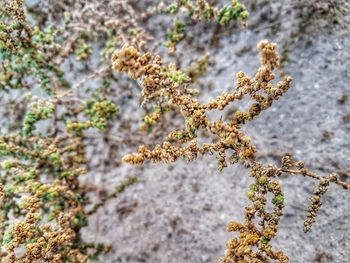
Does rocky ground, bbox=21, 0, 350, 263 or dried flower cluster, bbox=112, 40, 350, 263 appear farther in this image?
rocky ground, bbox=21, 0, 350, 263

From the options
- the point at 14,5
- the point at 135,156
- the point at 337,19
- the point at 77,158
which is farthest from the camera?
the point at 337,19

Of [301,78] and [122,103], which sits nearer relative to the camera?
[301,78]

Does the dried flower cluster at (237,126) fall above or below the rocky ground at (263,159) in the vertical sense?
below

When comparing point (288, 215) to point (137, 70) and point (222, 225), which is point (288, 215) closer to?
point (222, 225)

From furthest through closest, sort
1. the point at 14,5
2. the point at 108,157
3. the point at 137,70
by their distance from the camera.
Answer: the point at 108,157
the point at 14,5
the point at 137,70

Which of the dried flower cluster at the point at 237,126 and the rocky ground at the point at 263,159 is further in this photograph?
the rocky ground at the point at 263,159

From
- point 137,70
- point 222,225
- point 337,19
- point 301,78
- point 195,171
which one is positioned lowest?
point 137,70

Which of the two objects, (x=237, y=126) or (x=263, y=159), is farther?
(x=263, y=159)

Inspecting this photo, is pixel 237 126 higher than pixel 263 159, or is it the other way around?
pixel 263 159

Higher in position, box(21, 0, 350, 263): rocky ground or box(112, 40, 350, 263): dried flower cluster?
box(21, 0, 350, 263): rocky ground

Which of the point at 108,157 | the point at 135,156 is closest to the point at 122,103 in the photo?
the point at 108,157

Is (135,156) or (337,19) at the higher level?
(337,19)
